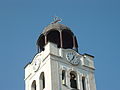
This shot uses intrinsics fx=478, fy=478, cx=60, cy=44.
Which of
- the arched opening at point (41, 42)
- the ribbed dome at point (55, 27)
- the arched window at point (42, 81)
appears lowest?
the arched window at point (42, 81)

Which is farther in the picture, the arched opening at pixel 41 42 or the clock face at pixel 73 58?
the arched opening at pixel 41 42

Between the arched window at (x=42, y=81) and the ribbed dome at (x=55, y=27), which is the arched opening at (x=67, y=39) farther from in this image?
the arched window at (x=42, y=81)

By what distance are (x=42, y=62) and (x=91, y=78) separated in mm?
5136

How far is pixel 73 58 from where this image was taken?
47.6 m

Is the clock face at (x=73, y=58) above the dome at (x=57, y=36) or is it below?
below

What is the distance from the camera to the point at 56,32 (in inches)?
1980

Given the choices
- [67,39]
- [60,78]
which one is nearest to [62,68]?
[60,78]

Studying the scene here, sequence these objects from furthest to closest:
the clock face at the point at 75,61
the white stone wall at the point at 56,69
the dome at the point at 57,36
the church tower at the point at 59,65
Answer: the dome at the point at 57,36 → the clock face at the point at 75,61 → the church tower at the point at 59,65 → the white stone wall at the point at 56,69

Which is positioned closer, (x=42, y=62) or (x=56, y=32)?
(x=42, y=62)

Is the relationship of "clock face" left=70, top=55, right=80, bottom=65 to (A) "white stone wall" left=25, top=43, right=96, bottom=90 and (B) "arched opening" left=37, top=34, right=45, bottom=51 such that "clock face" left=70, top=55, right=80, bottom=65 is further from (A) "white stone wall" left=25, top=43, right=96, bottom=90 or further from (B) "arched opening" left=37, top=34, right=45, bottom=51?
A: (B) "arched opening" left=37, top=34, right=45, bottom=51

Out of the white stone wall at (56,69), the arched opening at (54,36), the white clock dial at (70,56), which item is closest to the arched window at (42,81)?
the white stone wall at (56,69)

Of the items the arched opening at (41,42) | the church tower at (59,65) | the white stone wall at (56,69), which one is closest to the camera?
the white stone wall at (56,69)

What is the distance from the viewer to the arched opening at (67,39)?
50.1 metres

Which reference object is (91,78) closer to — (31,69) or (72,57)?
(72,57)
